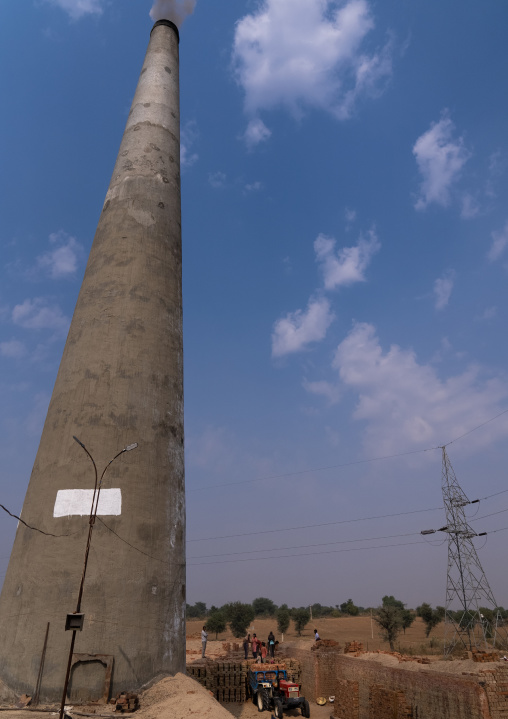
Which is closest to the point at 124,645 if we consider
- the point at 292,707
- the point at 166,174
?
the point at 166,174

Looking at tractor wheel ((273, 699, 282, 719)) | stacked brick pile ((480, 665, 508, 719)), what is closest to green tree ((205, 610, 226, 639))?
tractor wheel ((273, 699, 282, 719))

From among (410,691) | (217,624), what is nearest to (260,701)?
(410,691)

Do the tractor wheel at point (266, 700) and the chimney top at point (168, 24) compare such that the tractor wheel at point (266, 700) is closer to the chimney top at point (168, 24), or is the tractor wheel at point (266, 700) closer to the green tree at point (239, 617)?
the chimney top at point (168, 24)

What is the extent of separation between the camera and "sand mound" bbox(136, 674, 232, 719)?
6973 mm

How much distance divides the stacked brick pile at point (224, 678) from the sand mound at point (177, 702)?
16756 mm

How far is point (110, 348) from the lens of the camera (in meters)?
10.4

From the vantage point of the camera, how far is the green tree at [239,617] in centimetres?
5150

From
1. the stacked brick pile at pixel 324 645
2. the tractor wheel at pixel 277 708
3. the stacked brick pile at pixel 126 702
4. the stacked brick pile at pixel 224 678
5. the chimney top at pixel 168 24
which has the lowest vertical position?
the tractor wheel at pixel 277 708

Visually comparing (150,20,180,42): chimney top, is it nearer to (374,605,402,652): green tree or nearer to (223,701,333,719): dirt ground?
(223,701,333,719): dirt ground

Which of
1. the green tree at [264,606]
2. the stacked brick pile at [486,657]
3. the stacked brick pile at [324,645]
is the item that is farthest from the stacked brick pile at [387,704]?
the green tree at [264,606]

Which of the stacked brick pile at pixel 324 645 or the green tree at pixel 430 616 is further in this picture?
the green tree at pixel 430 616

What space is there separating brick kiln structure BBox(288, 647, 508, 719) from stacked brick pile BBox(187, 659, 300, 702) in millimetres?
3401

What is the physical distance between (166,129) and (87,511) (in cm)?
1102

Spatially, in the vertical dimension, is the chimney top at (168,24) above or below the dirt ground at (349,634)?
above
